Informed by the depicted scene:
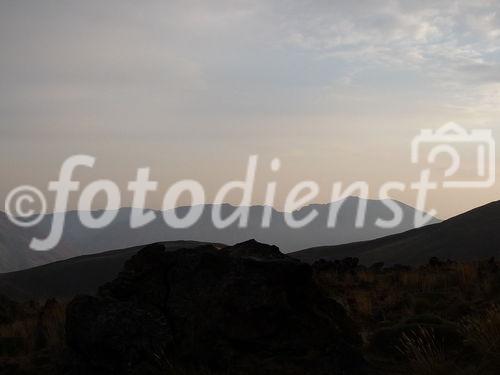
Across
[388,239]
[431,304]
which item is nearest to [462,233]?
[388,239]

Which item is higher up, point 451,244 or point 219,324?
point 451,244

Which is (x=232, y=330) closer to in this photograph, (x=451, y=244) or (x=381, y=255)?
(x=381, y=255)

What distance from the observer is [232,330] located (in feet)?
24.5

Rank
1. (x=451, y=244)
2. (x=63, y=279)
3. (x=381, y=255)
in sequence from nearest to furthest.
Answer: (x=451, y=244) < (x=381, y=255) < (x=63, y=279)

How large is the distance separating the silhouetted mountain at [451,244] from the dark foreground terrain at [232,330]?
3401 cm

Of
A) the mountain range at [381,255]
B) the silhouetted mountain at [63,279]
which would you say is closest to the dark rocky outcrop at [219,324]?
the mountain range at [381,255]

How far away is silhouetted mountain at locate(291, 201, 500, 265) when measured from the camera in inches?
1683

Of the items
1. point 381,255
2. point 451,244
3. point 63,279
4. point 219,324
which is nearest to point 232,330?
point 219,324

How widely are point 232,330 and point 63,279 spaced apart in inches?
2016

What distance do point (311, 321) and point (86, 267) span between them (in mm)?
54016

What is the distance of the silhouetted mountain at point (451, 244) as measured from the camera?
140ft

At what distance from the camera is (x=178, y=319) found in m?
7.80

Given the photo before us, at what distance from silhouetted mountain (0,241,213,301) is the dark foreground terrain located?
133 ft

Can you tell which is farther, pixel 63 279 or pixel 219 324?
pixel 63 279
